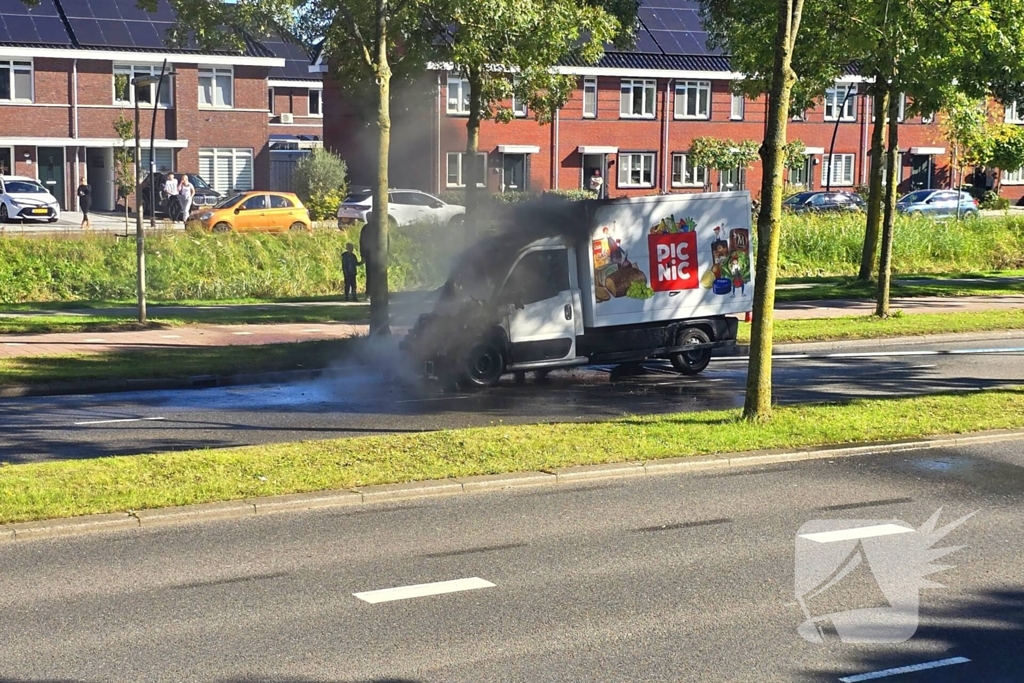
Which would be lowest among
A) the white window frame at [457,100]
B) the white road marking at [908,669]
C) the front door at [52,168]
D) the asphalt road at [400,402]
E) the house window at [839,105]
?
the white road marking at [908,669]

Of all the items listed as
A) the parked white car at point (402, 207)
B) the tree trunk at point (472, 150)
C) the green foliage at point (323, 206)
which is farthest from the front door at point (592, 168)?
the tree trunk at point (472, 150)

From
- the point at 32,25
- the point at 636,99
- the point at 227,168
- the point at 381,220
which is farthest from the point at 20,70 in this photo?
the point at 381,220

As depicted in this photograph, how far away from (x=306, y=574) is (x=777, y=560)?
10.7ft

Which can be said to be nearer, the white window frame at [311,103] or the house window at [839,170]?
the house window at [839,170]

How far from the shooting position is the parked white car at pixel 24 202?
42.1 meters

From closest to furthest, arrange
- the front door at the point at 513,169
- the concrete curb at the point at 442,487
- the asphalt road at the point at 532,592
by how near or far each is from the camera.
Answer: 1. the asphalt road at the point at 532,592
2. the concrete curb at the point at 442,487
3. the front door at the point at 513,169

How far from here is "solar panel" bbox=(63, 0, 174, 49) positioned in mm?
49938

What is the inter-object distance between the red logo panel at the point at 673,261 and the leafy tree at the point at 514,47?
16.3 ft

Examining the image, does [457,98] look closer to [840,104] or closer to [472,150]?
[840,104]

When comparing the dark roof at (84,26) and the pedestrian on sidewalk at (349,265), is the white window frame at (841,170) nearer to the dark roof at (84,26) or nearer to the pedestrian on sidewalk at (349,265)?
the dark roof at (84,26)

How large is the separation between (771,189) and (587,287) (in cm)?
510

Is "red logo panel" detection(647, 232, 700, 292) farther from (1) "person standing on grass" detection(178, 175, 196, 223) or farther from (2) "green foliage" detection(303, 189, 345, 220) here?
(2) "green foliage" detection(303, 189, 345, 220)

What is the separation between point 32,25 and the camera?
49.4 m

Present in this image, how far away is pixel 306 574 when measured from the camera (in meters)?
8.57
